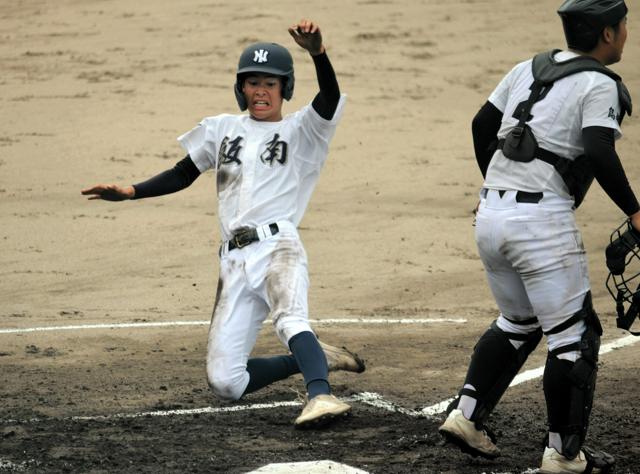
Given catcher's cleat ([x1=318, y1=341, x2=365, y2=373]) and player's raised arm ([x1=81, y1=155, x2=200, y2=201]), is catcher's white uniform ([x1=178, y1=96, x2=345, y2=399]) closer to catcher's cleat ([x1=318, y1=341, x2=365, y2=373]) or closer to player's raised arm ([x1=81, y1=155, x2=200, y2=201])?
player's raised arm ([x1=81, y1=155, x2=200, y2=201])

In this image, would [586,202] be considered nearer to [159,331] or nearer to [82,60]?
[159,331]

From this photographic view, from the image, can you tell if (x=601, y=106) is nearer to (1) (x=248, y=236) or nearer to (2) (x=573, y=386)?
(2) (x=573, y=386)

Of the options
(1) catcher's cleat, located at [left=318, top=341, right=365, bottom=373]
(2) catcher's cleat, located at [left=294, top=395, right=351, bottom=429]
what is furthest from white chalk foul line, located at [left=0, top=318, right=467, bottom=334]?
(2) catcher's cleat, located at [left=294, top=395, right=351, bottom=429]

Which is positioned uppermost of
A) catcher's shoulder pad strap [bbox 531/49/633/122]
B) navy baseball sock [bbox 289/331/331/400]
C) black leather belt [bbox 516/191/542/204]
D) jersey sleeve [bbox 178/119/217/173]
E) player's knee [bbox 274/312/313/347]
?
catcher's shoulder pad strap [bbox 531/49/633/122]

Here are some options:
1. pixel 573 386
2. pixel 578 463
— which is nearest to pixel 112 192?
pixel 573 386

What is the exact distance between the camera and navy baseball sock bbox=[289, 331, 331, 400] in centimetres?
537

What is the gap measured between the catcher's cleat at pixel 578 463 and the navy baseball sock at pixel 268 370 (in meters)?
1.41

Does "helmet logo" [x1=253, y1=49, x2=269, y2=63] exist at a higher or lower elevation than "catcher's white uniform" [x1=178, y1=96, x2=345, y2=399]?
higher

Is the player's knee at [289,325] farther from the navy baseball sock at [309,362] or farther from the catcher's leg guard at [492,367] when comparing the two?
the catcher's leg guard at [492,367]

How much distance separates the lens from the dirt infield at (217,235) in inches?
212

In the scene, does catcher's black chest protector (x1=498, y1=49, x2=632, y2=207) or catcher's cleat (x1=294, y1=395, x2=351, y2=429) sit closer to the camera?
catcher's black chest protector (x1=498, y1=49, x2=632, y2=207)

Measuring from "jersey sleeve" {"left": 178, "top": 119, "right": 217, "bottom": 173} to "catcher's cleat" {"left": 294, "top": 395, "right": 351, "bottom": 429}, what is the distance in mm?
1310

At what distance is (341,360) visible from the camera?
609 cm

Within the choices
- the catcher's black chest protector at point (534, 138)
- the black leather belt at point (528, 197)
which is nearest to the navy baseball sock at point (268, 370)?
the black leather belt at point (528, 197)
